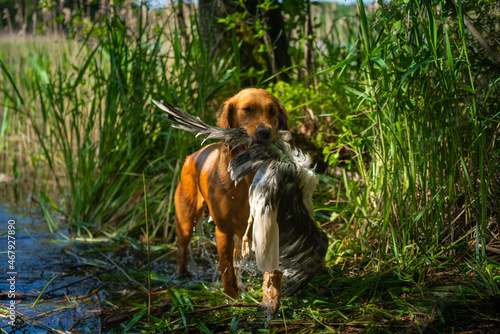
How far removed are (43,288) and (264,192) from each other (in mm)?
1652

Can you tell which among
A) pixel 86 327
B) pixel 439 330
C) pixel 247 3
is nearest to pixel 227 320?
pixel 86 327

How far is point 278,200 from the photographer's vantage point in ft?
6.70

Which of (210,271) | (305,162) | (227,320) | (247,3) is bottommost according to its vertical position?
(210,271)

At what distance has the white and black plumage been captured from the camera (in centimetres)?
202

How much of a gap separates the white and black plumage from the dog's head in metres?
0.05

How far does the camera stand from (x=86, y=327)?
95.8 inches

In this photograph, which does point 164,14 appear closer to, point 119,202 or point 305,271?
point 119,202

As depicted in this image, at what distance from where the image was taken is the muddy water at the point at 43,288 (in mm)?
2430

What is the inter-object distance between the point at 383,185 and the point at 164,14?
3.48m

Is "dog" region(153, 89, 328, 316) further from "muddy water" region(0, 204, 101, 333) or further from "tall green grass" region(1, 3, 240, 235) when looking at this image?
"tall green grass" region(1, 3, 240, 235)

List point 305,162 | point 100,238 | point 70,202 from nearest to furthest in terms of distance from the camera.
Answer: point 305,162 → point 100,238 → point 70,202

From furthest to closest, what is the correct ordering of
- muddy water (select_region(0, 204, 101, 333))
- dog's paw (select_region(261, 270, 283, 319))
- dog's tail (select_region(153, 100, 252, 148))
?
1. muddy water (select_region(0, 204, 101, 333))
2. dog's paw (select_region(261, 270, 283, 319))
3. dog's tail (select_region(153, 100, 252, 148))

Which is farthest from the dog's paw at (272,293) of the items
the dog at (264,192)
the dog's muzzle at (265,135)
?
the dog's muzzle at (265,135)

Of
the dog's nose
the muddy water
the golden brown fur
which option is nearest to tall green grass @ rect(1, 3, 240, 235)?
the muddy water
